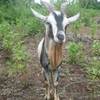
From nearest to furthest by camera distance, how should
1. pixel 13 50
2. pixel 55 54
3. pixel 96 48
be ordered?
pixel 55 54, pixel 13 50, pixel 96 48

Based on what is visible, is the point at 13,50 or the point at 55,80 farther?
the point at 13,50

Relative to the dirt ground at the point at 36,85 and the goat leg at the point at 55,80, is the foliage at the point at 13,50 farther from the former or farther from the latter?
the goat leg at the point at 55,80

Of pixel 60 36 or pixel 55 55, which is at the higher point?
pixel 60 36

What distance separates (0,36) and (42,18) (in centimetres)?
354

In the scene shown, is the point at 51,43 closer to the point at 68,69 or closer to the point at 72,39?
the point at 68,69

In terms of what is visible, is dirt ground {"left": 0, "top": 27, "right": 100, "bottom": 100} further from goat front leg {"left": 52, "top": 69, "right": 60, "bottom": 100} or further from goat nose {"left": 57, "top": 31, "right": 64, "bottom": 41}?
goat nose {"left": 57, "top": 31, "right": 64, "bottom": 41}

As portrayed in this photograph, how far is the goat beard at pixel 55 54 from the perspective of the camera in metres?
3.21

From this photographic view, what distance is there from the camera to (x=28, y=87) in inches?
166

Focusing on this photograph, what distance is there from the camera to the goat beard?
3205mm

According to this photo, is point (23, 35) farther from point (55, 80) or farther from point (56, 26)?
point (56, 26)

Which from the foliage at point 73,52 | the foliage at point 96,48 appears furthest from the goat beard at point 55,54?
the foliage at point 96,48

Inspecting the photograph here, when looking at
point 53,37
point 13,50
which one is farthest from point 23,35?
point 53,37

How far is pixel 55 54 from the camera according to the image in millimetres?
3287

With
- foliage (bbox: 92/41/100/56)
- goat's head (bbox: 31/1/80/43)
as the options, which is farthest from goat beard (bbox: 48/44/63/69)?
foliage (bbox: 92/41/100/56)
